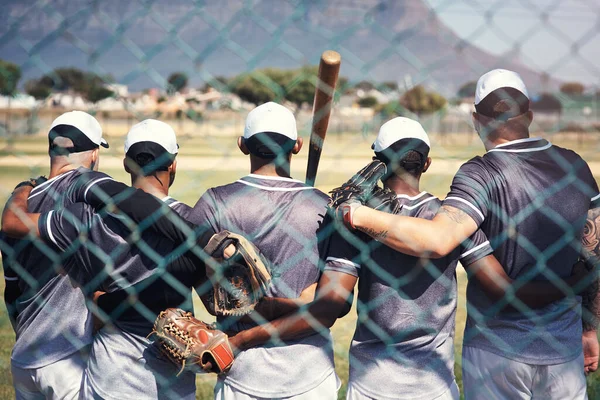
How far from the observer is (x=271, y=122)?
2115mm

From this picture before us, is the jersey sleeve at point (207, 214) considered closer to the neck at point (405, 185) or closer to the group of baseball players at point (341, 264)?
the group of baseball players at point (341, 264)

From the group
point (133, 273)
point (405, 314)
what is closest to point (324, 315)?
point (405, 314)

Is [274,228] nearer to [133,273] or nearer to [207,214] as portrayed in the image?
[207,214]

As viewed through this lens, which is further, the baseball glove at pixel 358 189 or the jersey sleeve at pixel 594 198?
the jersey sleeve at pixel 594 198

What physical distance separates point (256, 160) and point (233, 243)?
1.22 feet

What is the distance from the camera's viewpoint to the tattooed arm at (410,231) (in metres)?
1.83

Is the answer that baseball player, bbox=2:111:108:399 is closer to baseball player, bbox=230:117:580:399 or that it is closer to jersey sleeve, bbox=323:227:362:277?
baseball player, bbox=230:117:580:399

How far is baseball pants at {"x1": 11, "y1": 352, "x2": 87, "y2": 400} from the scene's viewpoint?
2387 mm

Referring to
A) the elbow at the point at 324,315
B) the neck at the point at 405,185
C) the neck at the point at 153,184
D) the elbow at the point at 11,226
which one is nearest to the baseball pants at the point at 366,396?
the elbow at the point at 324,315

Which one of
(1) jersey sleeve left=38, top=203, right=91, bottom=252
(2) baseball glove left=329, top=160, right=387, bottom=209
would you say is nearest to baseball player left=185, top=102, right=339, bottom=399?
(2) baseball glove left=329, top=160, right=387, bottom=209

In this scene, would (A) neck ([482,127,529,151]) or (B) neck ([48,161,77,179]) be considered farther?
(B) neck ([48,161,77,179])

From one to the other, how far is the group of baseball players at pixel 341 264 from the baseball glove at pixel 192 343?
0.07 metres

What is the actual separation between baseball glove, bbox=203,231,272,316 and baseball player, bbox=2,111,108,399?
0.60m

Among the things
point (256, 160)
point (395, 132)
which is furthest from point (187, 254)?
point (395, 132)
